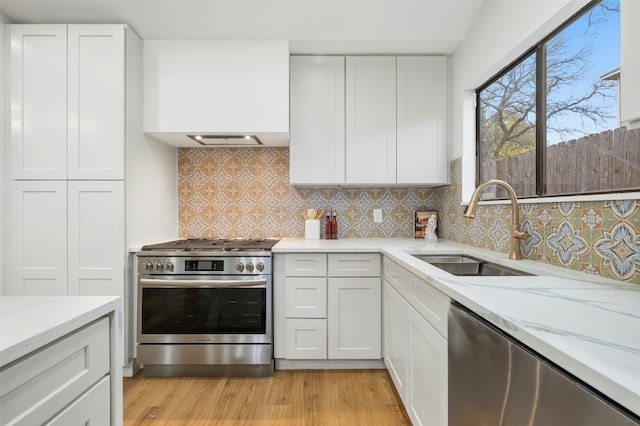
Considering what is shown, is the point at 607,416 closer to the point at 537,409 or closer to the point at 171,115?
the point at 537,409

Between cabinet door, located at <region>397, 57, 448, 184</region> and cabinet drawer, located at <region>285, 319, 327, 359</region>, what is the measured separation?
1.29m

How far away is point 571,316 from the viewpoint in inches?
31.0

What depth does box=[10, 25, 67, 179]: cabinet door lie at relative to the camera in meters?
2.20

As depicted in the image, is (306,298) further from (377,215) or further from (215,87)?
(215,87)

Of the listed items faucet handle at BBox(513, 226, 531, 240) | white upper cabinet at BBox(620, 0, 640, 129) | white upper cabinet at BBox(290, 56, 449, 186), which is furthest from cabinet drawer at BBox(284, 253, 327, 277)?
white upper cabinet at BBox(620, 0, 640, 129)

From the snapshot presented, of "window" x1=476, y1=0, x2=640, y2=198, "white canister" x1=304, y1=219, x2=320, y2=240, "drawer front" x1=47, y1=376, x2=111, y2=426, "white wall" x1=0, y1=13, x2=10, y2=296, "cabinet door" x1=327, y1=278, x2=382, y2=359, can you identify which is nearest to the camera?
"drawer front" x1=47, y1=376, x2=111, y2=426

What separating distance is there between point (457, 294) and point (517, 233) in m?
0.82

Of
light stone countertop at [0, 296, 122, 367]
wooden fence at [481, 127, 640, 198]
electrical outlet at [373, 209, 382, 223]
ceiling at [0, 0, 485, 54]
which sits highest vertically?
ceiling at [0, 0, 485, 54]

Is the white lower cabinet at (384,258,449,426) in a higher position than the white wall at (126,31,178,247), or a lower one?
lower

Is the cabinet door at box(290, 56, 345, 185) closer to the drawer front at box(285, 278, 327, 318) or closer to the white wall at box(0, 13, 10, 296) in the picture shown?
the drawer front at box(285, 278, 327, 318)

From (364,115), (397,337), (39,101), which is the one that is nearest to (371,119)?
(364,115)

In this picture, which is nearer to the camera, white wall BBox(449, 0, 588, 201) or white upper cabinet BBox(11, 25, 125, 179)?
white wall BBox(449, 0, 588, 201)

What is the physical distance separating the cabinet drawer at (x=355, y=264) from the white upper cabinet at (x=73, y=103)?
5.04 feet

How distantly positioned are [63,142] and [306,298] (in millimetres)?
1918
